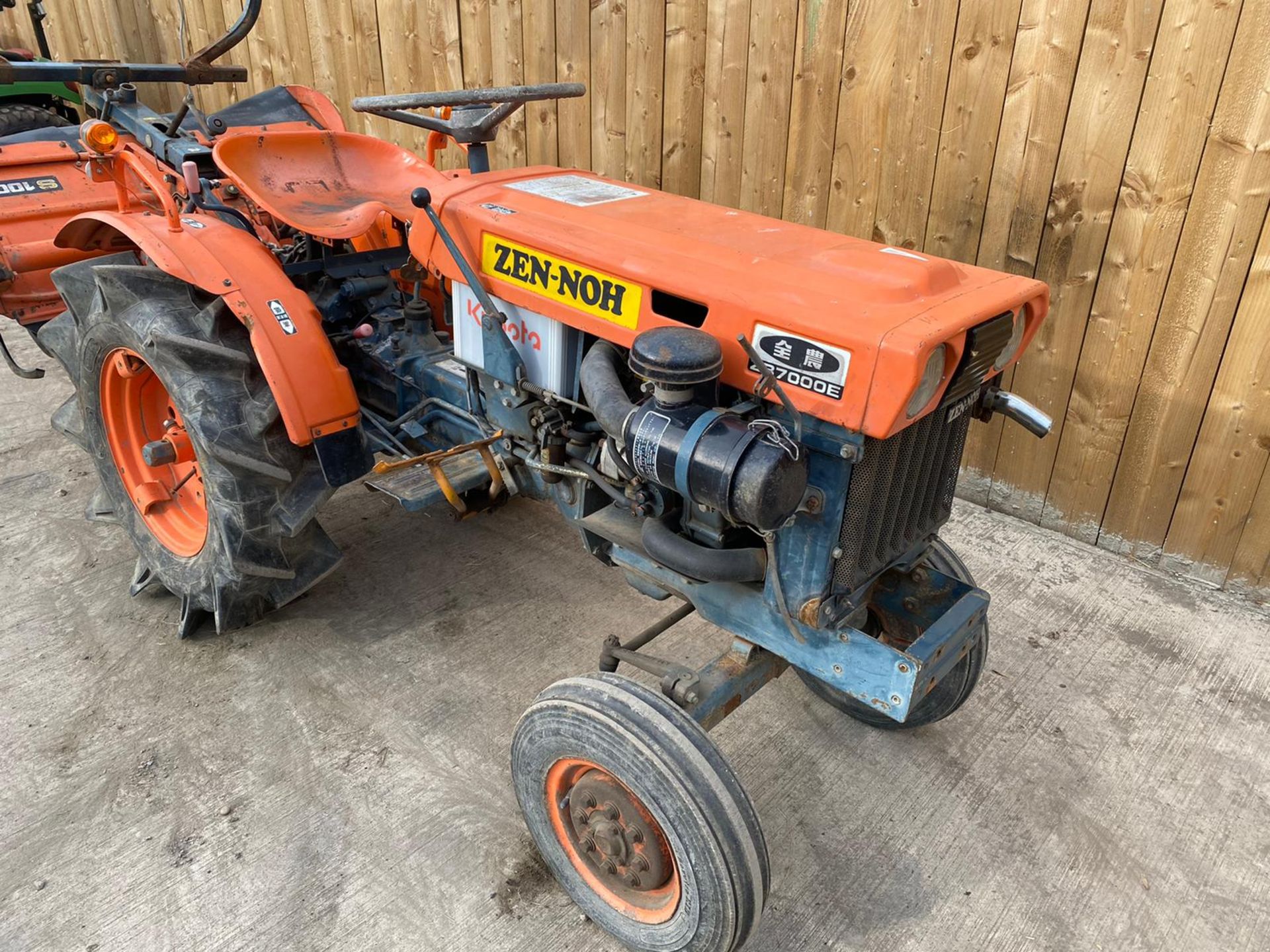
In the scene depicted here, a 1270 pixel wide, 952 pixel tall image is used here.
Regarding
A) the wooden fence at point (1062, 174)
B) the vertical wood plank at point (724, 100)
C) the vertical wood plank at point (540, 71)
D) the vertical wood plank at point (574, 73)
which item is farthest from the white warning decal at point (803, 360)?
the vertical wood plank at point (540, 71)

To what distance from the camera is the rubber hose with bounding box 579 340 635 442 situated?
5.76 ft

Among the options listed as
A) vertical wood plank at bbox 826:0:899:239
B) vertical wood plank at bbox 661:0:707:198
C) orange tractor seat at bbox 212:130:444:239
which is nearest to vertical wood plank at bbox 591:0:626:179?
vertical wood plank at bbox 661:0:707:198

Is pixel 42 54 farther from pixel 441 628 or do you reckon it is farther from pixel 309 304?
pixel 441 628

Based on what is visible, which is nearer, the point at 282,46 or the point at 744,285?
the point at 744,285

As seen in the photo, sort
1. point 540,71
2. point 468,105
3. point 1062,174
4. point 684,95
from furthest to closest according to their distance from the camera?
point 540,71, point 684,95, point 1062,174, point 468,105

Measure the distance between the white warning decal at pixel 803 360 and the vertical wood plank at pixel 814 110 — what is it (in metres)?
2.12

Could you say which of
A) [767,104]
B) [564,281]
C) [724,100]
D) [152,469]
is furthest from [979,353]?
[152,469]

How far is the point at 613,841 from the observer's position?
1.88 m

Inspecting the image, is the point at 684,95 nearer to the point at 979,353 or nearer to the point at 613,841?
the point at 979,353

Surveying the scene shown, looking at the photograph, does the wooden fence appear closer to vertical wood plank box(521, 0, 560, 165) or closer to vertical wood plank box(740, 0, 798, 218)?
vertical wood plank box(740, 0, 798, 218)

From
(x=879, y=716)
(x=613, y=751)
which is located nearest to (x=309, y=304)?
(x=613, y=751)

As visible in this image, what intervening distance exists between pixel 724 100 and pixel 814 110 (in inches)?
15.9

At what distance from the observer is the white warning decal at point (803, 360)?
62.4 inches

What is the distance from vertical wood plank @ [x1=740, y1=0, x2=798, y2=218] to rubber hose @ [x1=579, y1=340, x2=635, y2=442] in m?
2.04
